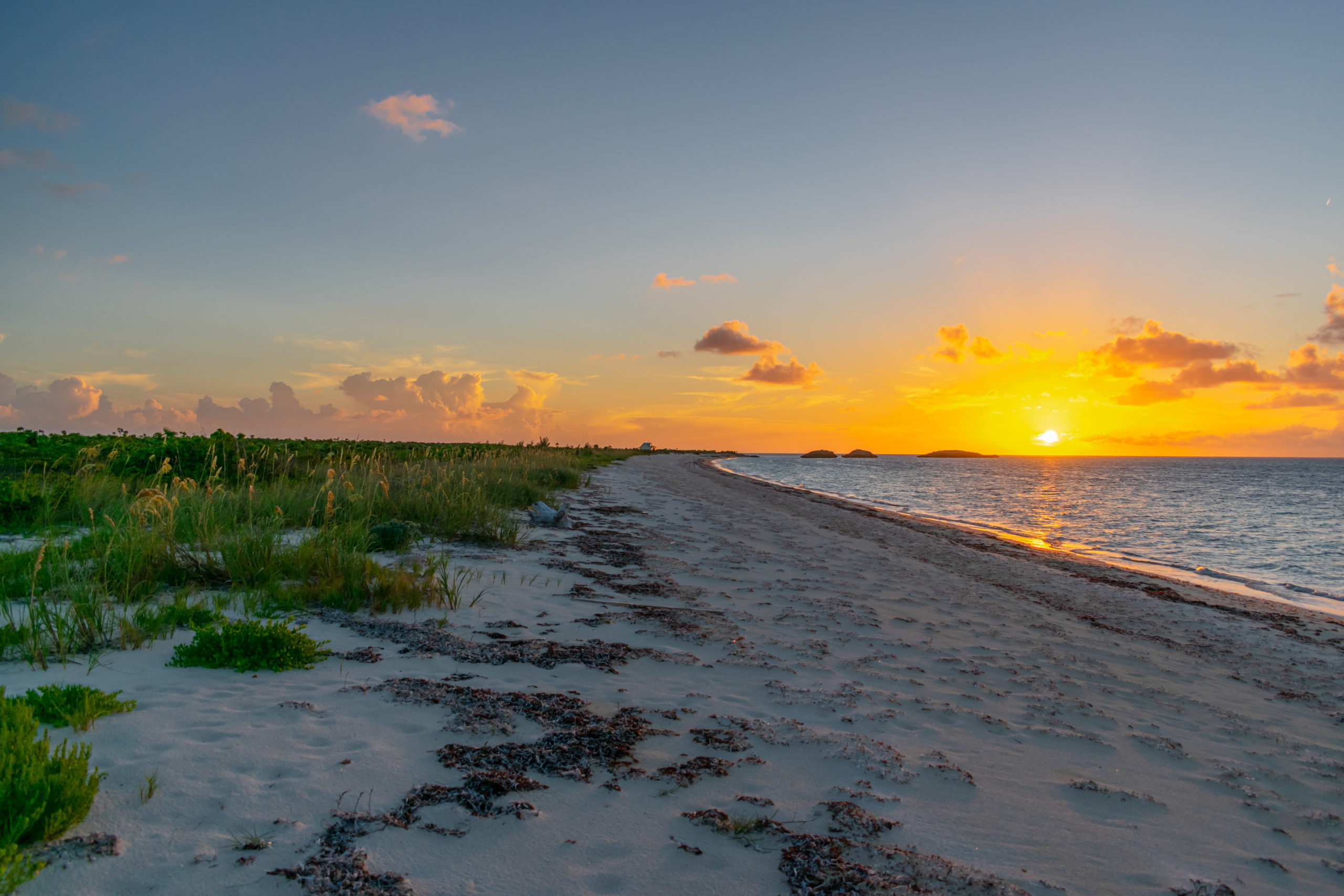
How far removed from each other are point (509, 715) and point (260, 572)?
3509 mm

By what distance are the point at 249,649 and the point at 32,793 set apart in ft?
6.62

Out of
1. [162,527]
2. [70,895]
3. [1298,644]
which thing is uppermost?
[162,527]

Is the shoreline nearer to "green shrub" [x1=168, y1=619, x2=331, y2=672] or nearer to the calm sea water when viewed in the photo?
the calm sea water

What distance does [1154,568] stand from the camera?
14.1 m

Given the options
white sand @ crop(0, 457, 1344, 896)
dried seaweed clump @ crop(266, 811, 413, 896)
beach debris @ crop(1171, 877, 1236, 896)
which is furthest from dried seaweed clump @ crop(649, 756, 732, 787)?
beach debris @ crop(1171, 877, 1236, 896)

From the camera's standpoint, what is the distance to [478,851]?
2.50m

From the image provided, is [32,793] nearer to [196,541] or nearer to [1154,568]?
[196,541]

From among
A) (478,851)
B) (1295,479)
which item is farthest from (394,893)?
(1295,479)

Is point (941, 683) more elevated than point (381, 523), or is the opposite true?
point (381, 523)

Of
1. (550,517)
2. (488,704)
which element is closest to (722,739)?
(488,704)

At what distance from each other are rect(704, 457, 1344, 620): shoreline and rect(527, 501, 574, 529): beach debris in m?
11.4

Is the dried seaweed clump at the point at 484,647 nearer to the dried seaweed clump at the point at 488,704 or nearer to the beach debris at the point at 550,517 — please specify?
the dried seaweed clump at the point at 488,704

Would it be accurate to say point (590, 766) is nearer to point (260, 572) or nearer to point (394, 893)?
point (394, 893)

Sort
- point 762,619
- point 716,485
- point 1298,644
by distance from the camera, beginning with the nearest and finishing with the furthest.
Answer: point 762,619, point 1298,644, point 716,485
